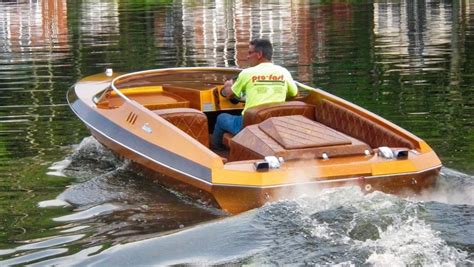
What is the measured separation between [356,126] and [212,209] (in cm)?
215

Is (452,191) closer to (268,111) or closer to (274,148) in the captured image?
(274,148)

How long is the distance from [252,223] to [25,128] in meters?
7.70

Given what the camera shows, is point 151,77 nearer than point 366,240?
No

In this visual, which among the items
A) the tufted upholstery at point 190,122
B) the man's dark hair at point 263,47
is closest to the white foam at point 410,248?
the man's dark hair at point 263,47

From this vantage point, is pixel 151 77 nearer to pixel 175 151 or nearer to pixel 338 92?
pixel 175 151

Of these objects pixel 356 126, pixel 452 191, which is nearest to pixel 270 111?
pixel 356 126

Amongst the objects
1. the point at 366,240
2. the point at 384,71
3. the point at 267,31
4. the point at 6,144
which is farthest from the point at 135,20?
the point at 366,240

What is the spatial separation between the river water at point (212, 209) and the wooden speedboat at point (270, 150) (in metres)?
0.25

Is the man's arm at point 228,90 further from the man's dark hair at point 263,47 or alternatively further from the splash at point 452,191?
the splash at point 452,191

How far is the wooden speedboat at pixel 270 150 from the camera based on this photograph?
916 cm

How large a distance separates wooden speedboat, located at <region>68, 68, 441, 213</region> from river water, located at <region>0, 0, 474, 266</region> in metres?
0.25

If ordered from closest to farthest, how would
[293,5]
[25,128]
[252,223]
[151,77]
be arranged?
[252,223] < [151,77] < [25,128] < [293,5]

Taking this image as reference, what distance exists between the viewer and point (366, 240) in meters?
7.75

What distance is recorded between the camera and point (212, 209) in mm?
9523
